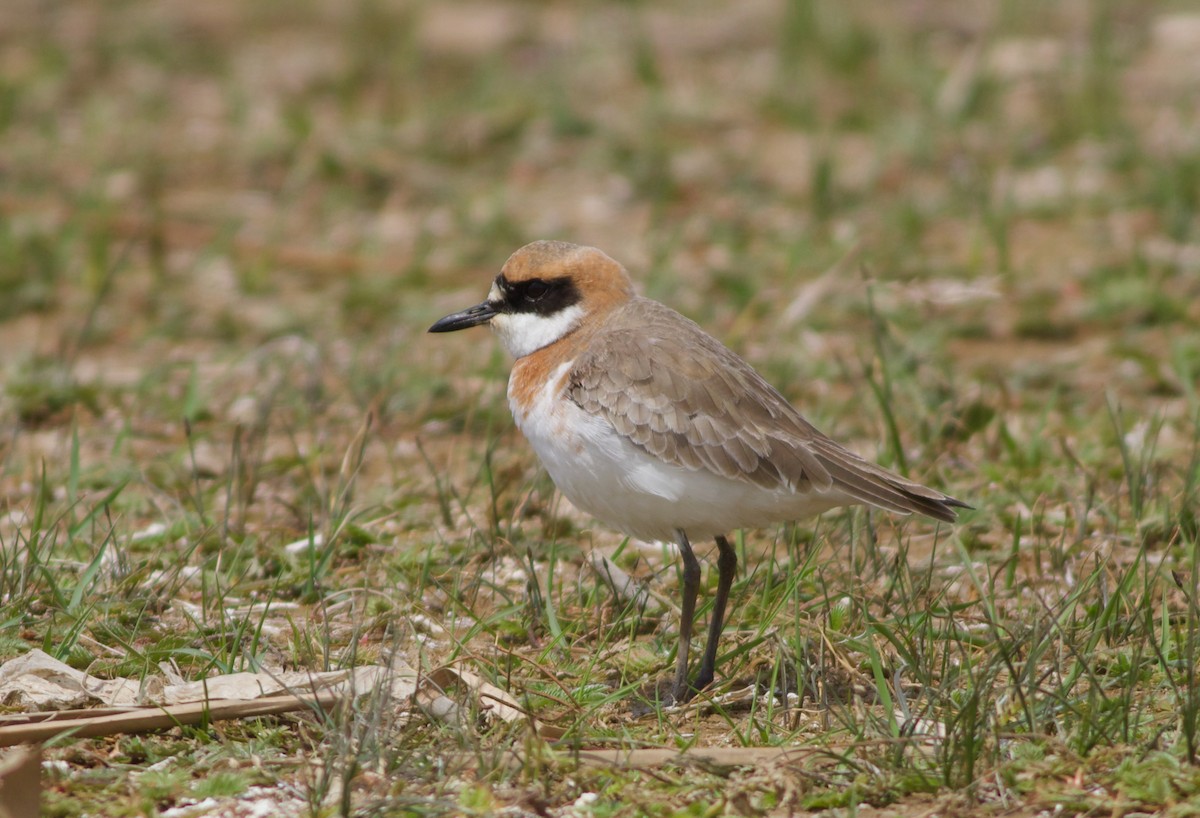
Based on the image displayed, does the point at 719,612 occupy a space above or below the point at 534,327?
below

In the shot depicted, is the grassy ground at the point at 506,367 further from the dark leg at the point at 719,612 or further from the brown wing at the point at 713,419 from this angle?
the brown wing at the point at 713,419

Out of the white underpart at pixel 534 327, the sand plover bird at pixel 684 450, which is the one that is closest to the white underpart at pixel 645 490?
the sand plover bird at pixel 684 450

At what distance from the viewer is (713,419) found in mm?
4336

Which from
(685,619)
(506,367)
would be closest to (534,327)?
(685,619)

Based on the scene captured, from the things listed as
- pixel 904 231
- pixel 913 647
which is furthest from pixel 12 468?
pixel 904 231

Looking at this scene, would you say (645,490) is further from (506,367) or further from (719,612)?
(506,367)

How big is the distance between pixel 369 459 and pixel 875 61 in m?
6.15

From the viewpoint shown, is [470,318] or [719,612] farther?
[470,318]

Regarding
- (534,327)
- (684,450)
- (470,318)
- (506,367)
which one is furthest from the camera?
(506,367)

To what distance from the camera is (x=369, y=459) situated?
6.12m

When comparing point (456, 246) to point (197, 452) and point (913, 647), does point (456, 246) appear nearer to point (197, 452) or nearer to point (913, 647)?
point (197, 452)

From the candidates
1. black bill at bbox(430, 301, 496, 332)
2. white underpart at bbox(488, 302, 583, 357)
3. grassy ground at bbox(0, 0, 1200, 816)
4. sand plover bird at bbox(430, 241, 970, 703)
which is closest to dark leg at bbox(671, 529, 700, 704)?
sand plover bird at bbox(430, 241, 970, 703)

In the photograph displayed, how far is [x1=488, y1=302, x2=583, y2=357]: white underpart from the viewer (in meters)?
4.90

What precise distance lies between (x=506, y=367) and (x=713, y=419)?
270 cm
